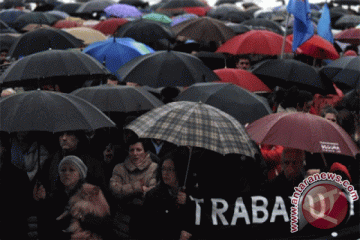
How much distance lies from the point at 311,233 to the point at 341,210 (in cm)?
37

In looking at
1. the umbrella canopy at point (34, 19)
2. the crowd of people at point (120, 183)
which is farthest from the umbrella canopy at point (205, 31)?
the umbrella canopy at point (34, 19)

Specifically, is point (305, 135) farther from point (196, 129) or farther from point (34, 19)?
point (34, 19)

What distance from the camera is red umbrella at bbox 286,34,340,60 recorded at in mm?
10031

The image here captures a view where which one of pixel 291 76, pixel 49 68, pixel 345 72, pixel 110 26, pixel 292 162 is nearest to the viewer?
pixel 292 162

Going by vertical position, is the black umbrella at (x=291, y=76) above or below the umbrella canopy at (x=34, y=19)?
above

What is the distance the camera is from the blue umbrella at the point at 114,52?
9047 millimetres

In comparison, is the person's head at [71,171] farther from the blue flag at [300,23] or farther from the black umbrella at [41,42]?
the blue flag at [300,23]

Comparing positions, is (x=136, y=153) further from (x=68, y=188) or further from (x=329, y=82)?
(x=329, y=82)

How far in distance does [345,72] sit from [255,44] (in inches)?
63.6

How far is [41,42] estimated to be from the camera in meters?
8.58

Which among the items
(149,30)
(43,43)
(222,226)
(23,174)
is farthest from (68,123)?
(149,30)

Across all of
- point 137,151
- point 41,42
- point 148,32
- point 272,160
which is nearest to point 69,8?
point 148,32

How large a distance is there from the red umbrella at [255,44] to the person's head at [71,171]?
456 cm

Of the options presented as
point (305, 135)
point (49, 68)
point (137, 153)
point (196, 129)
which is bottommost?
point (137, 153)
